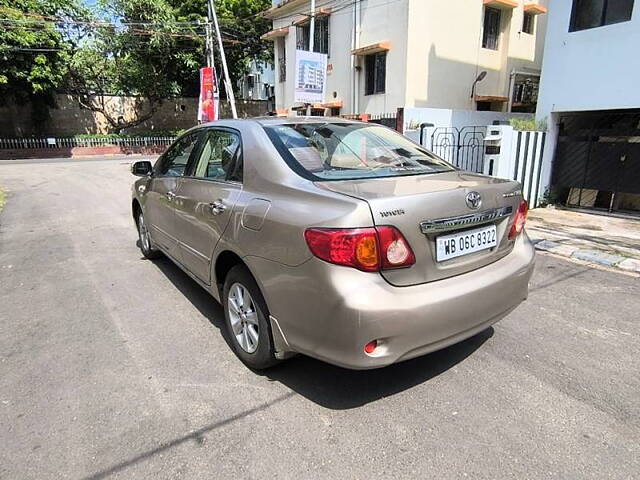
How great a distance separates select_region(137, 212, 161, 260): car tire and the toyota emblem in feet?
12.4

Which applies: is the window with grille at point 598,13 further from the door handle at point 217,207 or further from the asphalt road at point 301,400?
the door handle at point 217,207

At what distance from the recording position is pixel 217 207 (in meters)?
3.09

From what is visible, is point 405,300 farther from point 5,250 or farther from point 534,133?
point 534,133

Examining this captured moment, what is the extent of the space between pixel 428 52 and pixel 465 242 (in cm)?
1416

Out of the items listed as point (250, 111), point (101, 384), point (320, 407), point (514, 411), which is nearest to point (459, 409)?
point (514, 411)

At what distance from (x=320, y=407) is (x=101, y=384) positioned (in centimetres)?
142

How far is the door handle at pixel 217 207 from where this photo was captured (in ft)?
9.91

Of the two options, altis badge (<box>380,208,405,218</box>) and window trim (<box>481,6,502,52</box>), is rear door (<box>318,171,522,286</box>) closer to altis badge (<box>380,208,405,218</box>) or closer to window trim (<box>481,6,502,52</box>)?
altis badge (<box>380,208,405,218</box>)

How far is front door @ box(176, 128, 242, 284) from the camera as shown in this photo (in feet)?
10.0

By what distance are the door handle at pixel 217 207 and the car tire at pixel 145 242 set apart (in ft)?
7.34

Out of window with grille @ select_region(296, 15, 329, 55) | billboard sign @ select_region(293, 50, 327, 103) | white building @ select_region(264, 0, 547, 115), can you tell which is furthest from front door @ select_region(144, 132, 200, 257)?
window with grille @ select_region(296, 15, 329, 55)

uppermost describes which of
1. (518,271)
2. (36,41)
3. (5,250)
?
(36,41)

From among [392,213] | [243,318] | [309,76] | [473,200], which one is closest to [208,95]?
[309,76]

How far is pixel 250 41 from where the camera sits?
2858 cm
